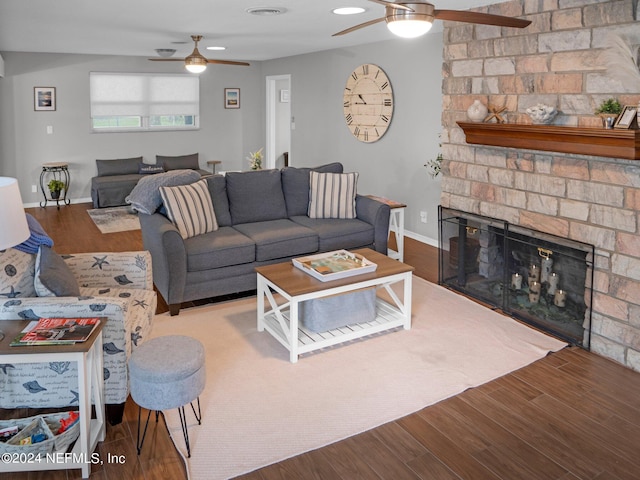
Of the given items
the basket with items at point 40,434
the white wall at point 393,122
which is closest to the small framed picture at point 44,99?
the white wall at point 393,122

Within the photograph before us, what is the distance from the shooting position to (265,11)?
4.43 m

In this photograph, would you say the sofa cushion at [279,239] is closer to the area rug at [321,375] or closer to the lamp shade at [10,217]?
the area rug at [321,375]

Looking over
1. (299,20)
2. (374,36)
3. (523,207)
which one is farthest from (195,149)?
(523,207)

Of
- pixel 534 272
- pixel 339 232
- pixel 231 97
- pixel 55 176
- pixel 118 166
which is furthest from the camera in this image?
pixel 231 97

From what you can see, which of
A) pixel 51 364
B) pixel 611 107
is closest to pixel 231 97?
pixel 611 107

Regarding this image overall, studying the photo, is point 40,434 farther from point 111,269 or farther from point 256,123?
point 256,123

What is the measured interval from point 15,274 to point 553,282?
3.30m

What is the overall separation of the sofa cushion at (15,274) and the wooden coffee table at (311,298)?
1408 millimetres

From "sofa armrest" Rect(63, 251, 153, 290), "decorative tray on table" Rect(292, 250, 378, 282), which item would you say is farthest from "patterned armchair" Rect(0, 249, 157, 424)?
"decorative tray on table" Rect(292, 250, 378, 282)

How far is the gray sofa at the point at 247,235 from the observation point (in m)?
4.20

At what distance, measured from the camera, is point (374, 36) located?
618 centimetres

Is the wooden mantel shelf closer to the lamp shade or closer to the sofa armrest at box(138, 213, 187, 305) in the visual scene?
the sofa armrest at box(138, 213, 187, 305)

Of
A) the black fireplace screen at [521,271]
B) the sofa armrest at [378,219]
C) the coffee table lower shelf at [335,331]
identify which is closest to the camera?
the coffee table lower shelf at [335,331]

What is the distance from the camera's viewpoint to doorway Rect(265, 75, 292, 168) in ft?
32.2
